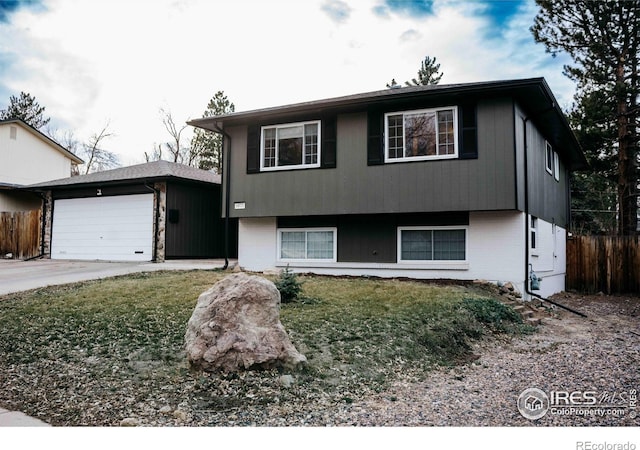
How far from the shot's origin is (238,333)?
3561 mm

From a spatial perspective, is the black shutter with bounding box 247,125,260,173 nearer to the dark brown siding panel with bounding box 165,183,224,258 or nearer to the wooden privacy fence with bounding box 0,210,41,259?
the dark brown siding panel with bounding box 165,183,224,258

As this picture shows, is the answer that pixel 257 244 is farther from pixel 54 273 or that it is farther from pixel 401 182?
pixel 54 273

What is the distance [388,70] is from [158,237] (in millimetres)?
8384

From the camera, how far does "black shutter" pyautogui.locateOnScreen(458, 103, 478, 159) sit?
25.4 feet

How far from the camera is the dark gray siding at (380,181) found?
25.0ft

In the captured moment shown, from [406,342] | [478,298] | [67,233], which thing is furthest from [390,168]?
[67,233]

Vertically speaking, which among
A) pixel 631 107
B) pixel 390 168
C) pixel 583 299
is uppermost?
pixel 631 107

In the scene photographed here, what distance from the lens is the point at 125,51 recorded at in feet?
11.7

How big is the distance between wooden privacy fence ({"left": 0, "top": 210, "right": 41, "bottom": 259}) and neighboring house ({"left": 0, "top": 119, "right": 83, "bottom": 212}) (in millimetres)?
1044

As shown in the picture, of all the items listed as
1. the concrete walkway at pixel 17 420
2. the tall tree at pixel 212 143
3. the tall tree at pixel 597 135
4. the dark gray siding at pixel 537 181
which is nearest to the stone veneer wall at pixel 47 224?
the concrete walkway at pixel 17 420

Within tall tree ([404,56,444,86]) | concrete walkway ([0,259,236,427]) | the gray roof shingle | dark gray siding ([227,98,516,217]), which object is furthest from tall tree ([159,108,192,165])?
dark gray siding ([227,98,516,217])
